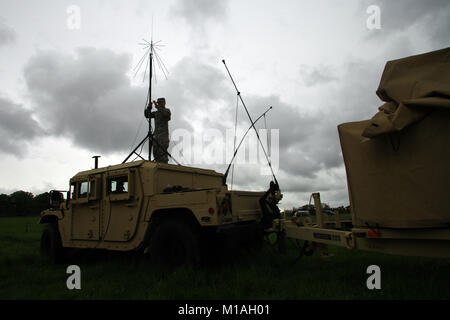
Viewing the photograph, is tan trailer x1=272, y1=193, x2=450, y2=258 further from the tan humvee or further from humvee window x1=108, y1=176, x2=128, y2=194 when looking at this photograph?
humvee window x1=108, y1=176, x2=128, y2=194

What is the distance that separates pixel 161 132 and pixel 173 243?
3.70 metres

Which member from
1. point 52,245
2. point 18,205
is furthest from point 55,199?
point 18,205

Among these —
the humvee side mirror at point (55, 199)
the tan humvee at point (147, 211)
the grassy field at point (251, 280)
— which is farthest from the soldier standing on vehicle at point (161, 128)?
the grassy field at point (251, 280)

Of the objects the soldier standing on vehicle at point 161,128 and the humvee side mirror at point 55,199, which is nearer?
the humvee side mirror at point 55,199

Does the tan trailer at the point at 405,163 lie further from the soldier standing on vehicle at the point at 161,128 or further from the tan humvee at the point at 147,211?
the soldier standing on vehicle at the point at 161,128

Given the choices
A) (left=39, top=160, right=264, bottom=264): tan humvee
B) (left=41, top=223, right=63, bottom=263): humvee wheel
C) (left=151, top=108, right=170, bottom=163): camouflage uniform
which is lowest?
(left=41, top=223, right=63, bottom=263): humvee wheel

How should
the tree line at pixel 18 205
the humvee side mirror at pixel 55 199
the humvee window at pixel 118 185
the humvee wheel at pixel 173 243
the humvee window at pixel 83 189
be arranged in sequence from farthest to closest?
1. the tree line at pixel 18 205
2. the humvee side mirror at pixel 55 199
3. the humvee window at pixel 83 189
4. the humvee window at pixel 118 185
5. the humvee wheel at pixel 173 243

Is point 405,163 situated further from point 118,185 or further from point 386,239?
point 118,185

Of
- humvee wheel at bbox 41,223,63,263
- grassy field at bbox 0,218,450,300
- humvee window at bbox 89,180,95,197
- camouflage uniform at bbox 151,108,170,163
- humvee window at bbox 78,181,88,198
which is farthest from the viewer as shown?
camouflage uniform at bbox 151,108,170,163

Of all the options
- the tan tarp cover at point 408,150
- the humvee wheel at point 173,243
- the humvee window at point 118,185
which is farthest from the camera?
the humvee window at point 118,185

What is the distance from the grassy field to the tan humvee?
18.3 inches

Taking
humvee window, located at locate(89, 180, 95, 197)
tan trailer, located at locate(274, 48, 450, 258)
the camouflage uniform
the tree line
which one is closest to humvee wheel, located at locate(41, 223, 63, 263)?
humvee window, located at locate(89, 180, 95, 197)

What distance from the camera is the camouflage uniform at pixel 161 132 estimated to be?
26.0ft

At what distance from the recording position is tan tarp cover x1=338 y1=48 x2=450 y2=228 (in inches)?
125
